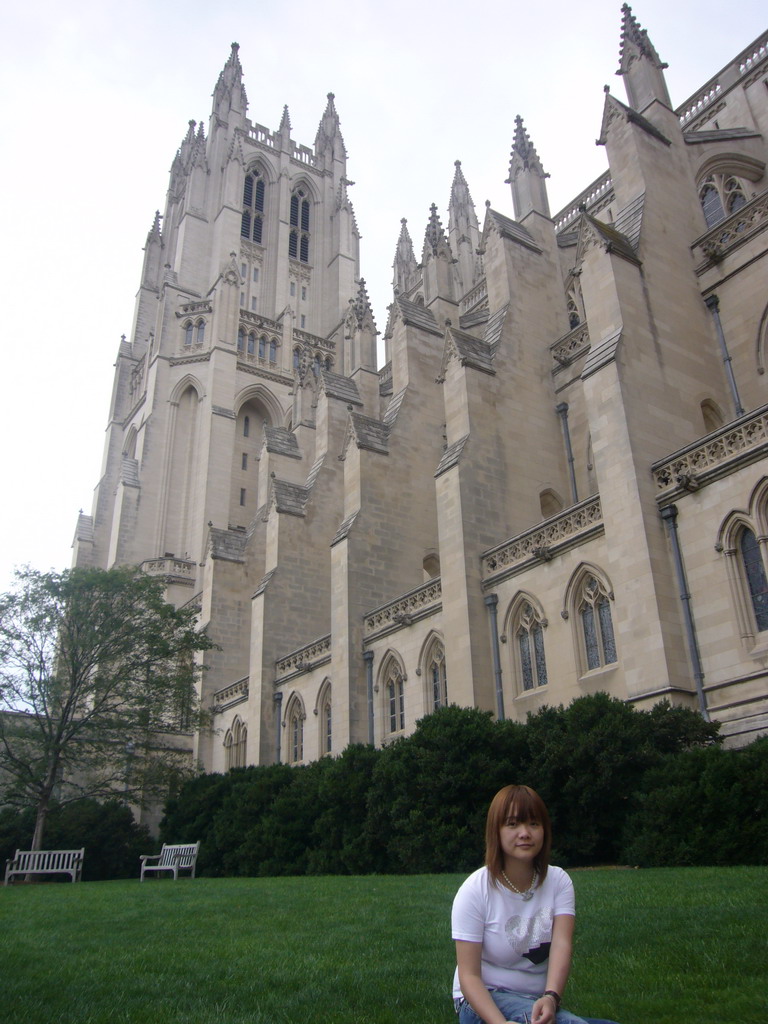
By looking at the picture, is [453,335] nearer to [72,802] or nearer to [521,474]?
[521,474]

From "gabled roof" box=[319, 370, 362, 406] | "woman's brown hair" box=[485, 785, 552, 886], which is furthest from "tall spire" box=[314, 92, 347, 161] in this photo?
"woman's brown hair" box=[485, 785, 552, 886]

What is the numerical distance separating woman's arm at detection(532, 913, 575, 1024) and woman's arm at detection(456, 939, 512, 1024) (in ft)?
0.13

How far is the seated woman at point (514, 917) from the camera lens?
3588mm

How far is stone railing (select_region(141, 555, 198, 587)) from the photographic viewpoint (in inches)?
1766

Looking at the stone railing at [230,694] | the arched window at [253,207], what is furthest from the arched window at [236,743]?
the arched window at [253,207]

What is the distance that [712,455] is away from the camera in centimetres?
1501

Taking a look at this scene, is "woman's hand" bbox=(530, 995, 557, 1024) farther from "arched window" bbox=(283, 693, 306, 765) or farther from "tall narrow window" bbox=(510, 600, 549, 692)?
"arched window" bbox=(283, 693, 306, 765)

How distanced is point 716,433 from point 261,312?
1921 inches

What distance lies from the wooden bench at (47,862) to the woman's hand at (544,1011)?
1867cm

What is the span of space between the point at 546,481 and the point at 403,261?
39385 millimetres

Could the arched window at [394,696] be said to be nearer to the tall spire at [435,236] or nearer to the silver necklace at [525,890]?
the tall spire at [435,236]

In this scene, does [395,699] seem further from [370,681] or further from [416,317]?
[416,317]

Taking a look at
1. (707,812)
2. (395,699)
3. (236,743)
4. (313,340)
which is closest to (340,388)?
(236,743)

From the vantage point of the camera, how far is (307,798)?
18188 millimetres
